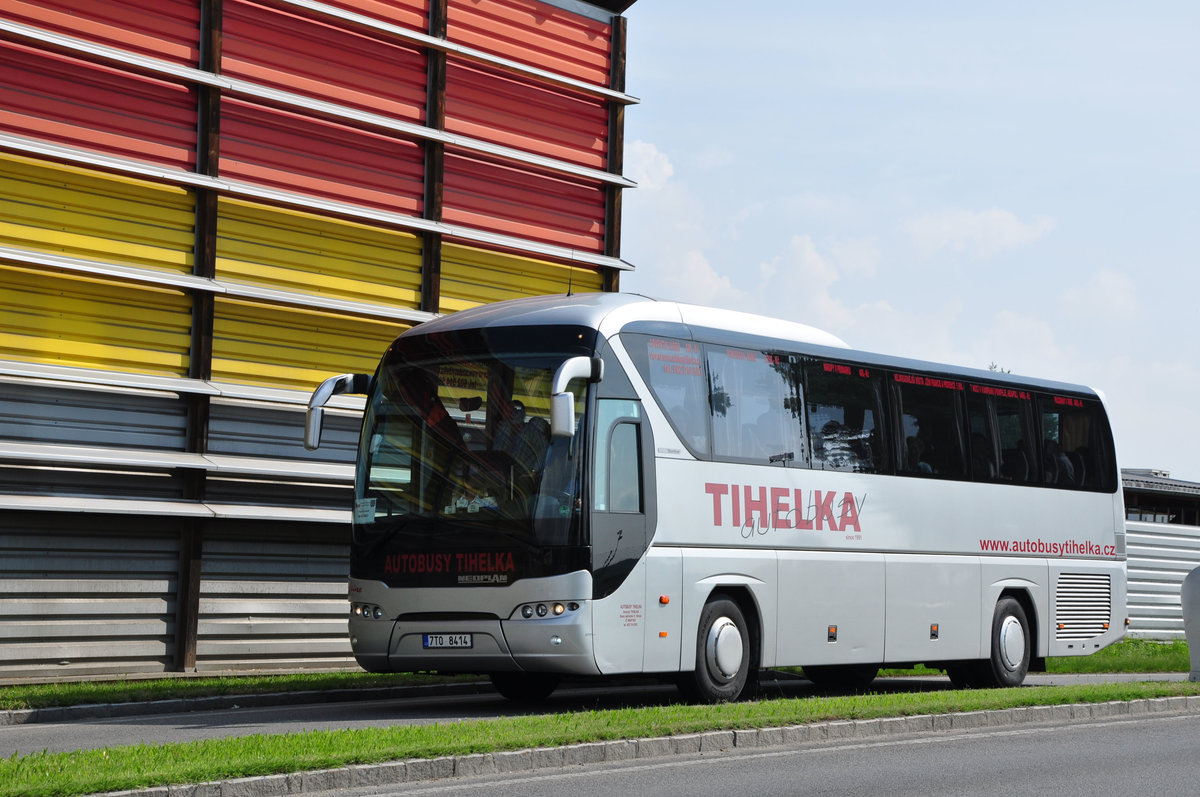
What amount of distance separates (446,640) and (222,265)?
711cm

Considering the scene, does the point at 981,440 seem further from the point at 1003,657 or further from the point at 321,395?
the point at 321,395

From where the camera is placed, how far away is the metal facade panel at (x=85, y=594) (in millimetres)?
16609

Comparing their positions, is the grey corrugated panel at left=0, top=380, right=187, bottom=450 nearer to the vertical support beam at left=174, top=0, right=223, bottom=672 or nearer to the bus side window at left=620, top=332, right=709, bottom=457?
the vertical support beam at left=174, top=0, right=223, bottom=672

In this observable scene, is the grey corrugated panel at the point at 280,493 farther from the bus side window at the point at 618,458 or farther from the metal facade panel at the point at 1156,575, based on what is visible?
the metal facade panel at the point at 1156,575

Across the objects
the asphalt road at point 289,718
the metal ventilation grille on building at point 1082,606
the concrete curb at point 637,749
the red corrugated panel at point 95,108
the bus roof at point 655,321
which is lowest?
the asphalt road at point 289,718

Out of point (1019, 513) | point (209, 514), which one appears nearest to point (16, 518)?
point (209, 514)

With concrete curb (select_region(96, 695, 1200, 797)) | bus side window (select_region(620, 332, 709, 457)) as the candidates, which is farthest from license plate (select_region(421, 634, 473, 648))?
concrete curb (select_region(96, 695, 1200, 797))

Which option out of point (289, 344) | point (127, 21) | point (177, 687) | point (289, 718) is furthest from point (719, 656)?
point (127, 21)

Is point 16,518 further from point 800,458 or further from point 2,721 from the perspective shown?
point 800,458

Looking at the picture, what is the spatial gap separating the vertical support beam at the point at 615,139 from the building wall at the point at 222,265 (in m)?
0.81

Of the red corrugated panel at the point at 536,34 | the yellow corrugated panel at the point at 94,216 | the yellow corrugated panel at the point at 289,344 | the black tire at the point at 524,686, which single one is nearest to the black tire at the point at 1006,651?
the black tire at the point at 524,686

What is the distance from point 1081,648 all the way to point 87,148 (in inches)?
516

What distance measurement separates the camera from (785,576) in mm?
15195

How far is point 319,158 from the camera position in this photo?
19.5m
